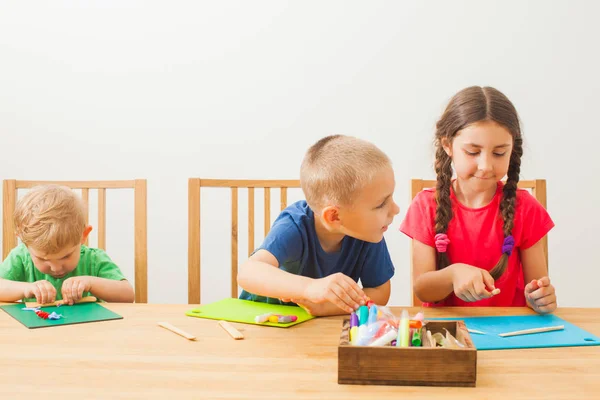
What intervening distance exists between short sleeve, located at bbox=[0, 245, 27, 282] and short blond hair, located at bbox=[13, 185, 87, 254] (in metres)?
0.11

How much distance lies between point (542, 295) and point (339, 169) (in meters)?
0.43

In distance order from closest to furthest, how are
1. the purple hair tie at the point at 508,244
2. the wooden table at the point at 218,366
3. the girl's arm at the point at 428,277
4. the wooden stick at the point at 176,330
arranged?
the wooden table at the point at 218,366 → the wooden stick at the point at 176,330 → the girl's arm at the point at 428,277 → the purple hair tie at the point at 508,244

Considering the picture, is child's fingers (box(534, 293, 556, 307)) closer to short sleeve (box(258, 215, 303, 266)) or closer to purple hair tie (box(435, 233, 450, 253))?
purple hair tie (box(435, 233, 450, 253))

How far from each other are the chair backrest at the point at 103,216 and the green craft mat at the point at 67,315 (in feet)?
1.07

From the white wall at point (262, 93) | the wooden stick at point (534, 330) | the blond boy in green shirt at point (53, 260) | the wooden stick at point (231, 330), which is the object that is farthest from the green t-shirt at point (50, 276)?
the white wall at point (262, 93)

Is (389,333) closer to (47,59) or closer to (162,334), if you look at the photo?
(162,334)

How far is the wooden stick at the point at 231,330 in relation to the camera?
96cm

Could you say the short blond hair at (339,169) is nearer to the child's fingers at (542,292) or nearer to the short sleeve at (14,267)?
the child's fingers at (542,292)

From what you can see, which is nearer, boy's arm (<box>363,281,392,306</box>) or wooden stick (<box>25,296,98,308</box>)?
wooden stick (<box>25,296,98,308</box>)

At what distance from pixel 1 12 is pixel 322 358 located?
244 centimetres

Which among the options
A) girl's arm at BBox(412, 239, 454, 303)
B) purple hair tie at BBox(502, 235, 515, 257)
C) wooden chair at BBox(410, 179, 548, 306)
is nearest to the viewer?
girl's arm at BBox(412, 239, 454, 303)

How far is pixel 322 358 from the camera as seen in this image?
850 mm

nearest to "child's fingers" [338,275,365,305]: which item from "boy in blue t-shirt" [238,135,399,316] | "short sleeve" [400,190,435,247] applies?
"boy in blue t-shirt" [238,135,399,316]

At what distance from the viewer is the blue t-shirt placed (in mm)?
1283
